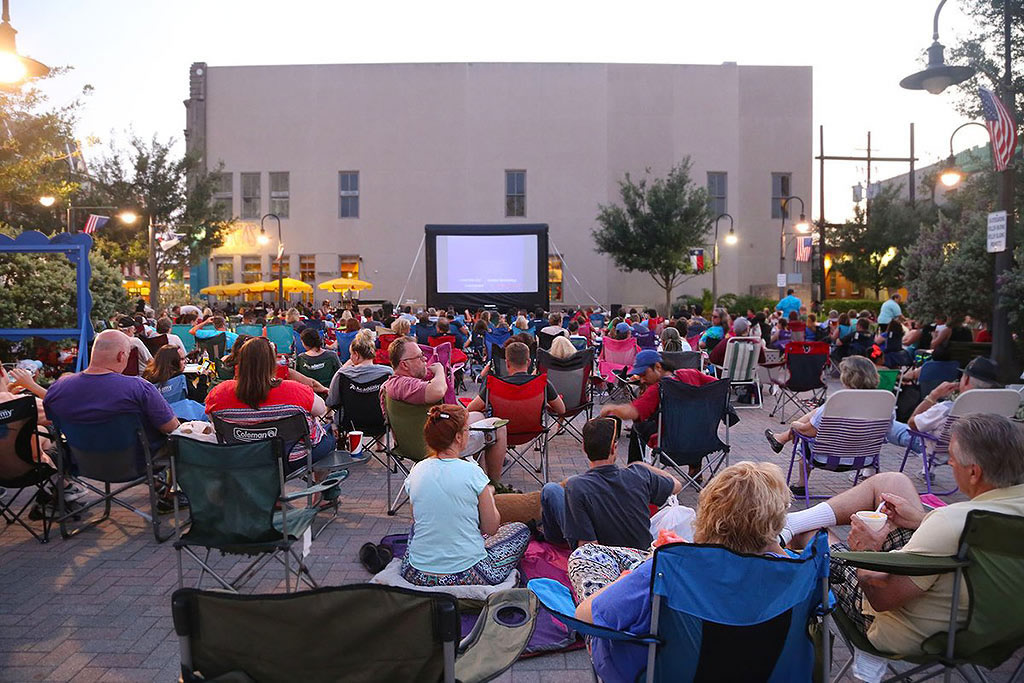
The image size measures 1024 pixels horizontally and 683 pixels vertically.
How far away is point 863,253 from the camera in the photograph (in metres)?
33.2

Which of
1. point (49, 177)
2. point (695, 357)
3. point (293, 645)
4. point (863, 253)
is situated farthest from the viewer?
point (863, 253)

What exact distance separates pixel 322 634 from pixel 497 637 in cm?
66

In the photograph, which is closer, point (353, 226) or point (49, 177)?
point (49, 177)

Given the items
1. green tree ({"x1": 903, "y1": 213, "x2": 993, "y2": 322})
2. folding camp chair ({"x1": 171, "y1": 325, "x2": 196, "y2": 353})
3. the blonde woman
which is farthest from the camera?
folding camp chair ({"x1": 171, "y1": 325, "x2": 196, "y2": 353})

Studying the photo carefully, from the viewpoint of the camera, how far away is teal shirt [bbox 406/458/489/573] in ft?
12.0

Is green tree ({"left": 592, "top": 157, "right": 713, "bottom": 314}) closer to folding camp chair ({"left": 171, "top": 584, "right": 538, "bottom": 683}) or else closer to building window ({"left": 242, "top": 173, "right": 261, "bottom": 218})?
building window ({"left": 242, "top": 173, "right": 261, "bottom": 218})

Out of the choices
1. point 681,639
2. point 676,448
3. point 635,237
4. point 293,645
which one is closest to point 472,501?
point 681,639

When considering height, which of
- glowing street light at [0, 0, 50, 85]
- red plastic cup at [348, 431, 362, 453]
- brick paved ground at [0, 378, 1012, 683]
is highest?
glowing street light at [0, 0, 50, 85]

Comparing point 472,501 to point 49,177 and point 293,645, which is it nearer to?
point 293,645

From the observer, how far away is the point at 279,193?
34.3 meters

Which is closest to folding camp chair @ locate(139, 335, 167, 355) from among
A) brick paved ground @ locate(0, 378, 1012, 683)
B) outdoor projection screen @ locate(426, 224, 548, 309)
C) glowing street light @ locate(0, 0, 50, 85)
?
glowing street light @ locate(0, 0, 50, 85)

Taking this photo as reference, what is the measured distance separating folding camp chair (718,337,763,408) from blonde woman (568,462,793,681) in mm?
8291

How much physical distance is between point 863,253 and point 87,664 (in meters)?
34.6

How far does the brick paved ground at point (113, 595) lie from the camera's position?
11.0 ft
